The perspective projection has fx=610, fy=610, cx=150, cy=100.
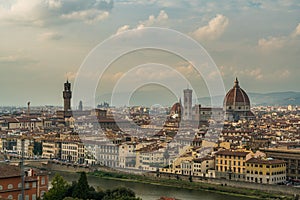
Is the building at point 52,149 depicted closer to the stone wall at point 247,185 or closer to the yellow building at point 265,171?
the stone wall at point 247,185

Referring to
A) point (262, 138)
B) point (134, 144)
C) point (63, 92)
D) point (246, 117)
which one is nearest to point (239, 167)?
point (134, 144)

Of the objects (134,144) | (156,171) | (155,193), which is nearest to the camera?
(155,193)

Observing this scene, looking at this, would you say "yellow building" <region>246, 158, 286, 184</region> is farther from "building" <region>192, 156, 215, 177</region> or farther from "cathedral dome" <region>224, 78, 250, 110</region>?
"cathedral dome" <region>224, 78, 250, 110</region>

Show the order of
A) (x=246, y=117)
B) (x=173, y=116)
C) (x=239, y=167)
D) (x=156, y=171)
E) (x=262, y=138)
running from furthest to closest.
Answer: (x=246, y=117), (x=173, y=116), (x=262, y=138), (x=156, y=171), (x=239, y=167)

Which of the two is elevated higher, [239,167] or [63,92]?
[63,92]

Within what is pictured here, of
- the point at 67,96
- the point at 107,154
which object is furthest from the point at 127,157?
the point at 67,96

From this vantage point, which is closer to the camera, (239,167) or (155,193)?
(155,193)

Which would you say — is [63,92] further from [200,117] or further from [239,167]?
[239,167]
